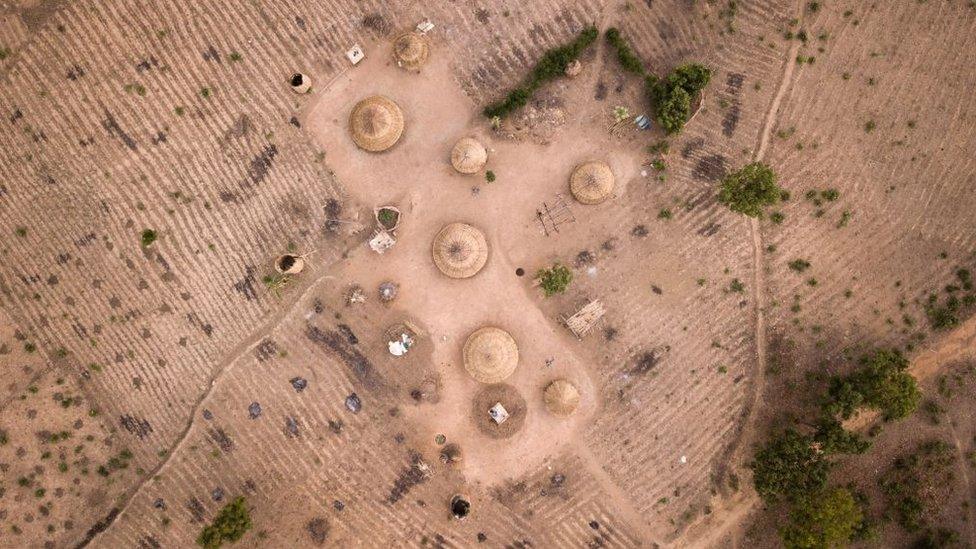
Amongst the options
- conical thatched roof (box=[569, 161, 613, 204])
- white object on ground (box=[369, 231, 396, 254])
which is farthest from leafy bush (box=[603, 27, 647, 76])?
white object on ground (box=[369, 231, 396, 254])

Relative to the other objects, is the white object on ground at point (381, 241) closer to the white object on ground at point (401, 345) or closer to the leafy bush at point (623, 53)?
the white object on ground at point (401, 345)

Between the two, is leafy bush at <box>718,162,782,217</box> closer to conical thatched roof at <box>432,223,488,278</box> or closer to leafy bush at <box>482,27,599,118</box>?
leafy bush at <box>482,27,599,118</box>

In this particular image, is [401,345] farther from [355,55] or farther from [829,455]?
[829,455]

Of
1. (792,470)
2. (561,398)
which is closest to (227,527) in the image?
(561,398)

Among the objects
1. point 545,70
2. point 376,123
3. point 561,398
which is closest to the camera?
Answer: point 376,123

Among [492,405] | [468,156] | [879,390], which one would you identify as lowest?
[879,390]

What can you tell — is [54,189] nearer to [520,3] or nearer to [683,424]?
[520,3]

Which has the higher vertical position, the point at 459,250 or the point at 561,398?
the point at 459,250

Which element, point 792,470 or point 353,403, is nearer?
point 792,470

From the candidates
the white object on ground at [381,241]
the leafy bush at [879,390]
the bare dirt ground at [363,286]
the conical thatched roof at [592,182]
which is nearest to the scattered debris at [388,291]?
the bare dirt ground at [363,286]
